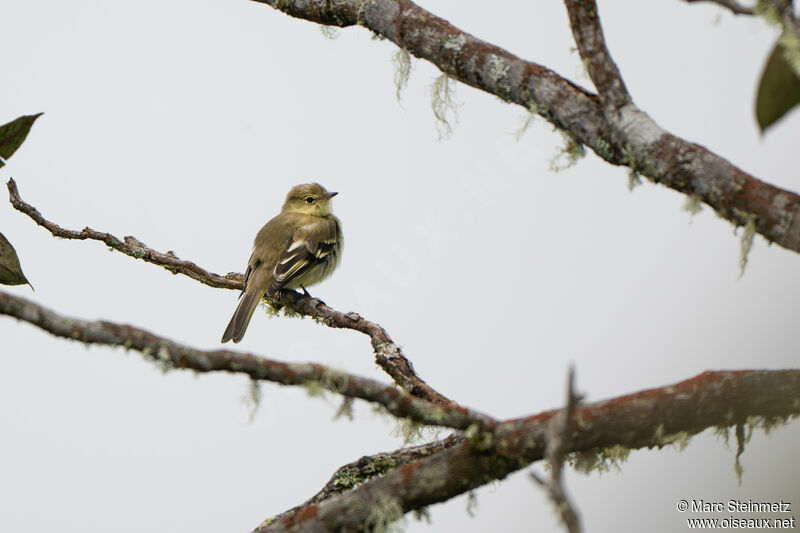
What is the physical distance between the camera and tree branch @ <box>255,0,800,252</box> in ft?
8.32

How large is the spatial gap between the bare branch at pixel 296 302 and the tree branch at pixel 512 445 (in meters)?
0.73

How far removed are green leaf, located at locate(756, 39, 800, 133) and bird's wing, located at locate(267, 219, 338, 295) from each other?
443 centimetres

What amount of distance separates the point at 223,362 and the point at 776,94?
1422 millimetres

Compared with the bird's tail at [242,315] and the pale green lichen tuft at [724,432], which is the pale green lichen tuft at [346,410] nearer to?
the pale green lichen tuft at [724,432]

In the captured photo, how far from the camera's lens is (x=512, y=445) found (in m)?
2.30

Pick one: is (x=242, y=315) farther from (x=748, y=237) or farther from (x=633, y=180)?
(x=748, y=237)

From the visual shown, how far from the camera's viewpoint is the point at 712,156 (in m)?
2.61

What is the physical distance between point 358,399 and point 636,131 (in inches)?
49.7

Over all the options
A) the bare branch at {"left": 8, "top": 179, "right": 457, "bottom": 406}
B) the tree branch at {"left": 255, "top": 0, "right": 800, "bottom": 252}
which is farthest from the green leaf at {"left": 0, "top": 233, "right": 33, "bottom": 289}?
the tree branch at {"left": 255, "top": 0, "right": 800, "bottom": 252}

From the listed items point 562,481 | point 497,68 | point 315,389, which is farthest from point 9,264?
point 562,481

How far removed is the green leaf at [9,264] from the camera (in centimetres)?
273

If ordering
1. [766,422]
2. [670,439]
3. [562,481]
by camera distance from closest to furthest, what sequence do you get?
1. [562,481]
2. [670,439]
3. [766,422]

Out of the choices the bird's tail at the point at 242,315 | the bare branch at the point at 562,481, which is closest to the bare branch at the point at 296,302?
the bird's tail at the point at 242,315

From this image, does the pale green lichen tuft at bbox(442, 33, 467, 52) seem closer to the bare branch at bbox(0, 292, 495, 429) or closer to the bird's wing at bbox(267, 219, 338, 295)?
the bare branch at bbox(0, 292, 495, 429)
